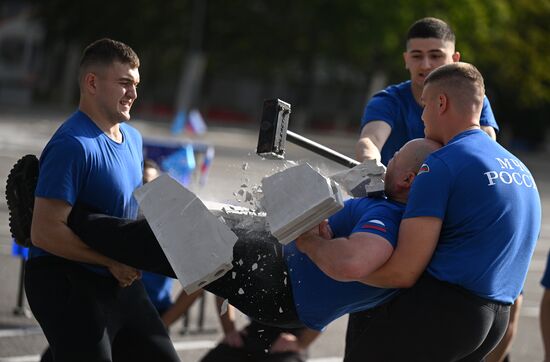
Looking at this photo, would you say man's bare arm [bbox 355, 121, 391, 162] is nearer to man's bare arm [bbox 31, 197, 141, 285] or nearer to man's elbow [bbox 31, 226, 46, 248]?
man's bare arm [bbox 31, 197, 141, 285]

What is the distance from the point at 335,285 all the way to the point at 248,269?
0.39 m

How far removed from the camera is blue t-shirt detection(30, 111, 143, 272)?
4.50 metres

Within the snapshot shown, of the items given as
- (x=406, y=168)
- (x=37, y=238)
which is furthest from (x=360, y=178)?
(x=37, y=238)

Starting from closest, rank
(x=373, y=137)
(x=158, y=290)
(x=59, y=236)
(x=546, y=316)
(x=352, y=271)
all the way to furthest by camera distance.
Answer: (x=352, y=271), (x=59, y=236), (x=373, y=137), (x=546, y=316), (x=158, y=290)

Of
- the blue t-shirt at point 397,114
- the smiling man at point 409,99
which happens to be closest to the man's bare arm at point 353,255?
the smiling man at point 409,99

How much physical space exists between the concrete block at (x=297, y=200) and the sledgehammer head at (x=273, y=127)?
398mm

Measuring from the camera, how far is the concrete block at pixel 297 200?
3.58 m

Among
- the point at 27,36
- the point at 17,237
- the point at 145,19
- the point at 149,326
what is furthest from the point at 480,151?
the point at 27,36

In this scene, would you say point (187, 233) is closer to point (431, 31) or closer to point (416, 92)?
point (416, 92)

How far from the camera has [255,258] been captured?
4.10 meters

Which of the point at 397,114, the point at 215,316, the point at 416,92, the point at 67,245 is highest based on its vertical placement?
the point at 416,92

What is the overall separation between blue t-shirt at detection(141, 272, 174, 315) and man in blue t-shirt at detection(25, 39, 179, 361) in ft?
6.35

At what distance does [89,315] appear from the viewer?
4.49 meters

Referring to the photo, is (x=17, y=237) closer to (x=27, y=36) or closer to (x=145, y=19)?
(x=145, y=19)
